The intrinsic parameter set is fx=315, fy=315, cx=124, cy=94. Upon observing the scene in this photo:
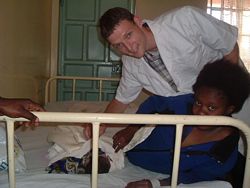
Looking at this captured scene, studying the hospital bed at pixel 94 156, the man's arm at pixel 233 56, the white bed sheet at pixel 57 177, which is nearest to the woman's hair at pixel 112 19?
the hospital bed at pixel 94 156

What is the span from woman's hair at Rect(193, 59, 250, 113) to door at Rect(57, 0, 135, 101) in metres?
2.36

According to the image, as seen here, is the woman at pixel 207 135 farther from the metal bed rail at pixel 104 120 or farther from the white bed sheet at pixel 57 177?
the metal bed rail at pixel 104 120

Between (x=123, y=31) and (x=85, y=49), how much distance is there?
2.40m

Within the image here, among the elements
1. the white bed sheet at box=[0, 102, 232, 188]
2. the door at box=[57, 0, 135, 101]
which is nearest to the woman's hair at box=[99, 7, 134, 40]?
the white bed sheet at box=[0, 102, 232, 188]

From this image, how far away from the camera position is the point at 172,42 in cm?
123

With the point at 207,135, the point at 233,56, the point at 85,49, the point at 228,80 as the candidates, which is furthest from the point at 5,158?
the point at 85,49

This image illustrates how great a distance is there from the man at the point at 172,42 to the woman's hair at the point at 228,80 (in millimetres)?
80

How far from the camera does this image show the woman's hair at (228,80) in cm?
107

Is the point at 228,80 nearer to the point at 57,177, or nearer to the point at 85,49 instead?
the point at 57,177

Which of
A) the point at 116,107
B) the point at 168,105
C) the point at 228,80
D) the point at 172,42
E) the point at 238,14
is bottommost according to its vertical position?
the point at 116,107

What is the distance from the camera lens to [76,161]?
1173 mm

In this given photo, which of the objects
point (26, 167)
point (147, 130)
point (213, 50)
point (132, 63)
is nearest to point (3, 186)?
point (26, 167)

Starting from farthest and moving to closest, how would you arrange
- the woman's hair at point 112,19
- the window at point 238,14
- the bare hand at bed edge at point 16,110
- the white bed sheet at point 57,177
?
the window at point 238,14, the woman's hair at point 112,19, the white bed sheet at point 57,177, the bare hand at bed edge at point 16,110

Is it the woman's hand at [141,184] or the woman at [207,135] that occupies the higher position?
the woman at [207,135]
